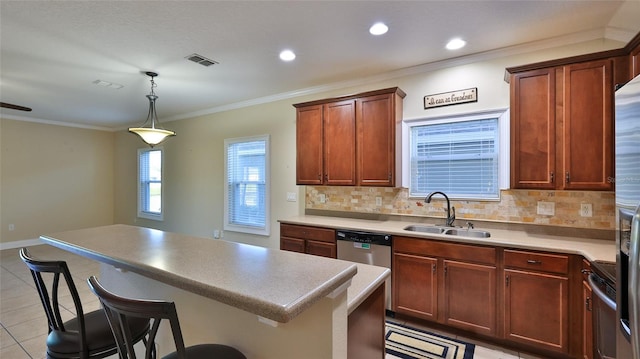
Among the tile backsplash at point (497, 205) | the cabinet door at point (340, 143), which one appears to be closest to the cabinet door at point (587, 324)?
the tile backsplash at point (497, 205)

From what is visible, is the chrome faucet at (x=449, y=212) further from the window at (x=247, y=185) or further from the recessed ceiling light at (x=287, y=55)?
the window at (x=247, y=185)

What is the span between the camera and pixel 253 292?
83cm

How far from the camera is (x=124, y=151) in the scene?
6957 mm

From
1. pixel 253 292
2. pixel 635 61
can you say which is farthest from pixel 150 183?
pixel 635 61

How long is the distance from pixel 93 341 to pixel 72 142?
7.11 m

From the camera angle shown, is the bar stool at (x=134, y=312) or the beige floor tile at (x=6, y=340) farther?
the beige floor tile at (x=6, y=340)

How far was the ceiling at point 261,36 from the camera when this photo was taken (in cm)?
217

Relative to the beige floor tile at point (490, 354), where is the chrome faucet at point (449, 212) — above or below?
above

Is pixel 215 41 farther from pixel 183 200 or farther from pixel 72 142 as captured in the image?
pixel 72 142

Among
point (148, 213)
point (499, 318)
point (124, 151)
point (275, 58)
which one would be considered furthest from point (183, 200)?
point (499, 318)

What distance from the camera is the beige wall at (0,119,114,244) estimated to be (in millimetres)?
5707

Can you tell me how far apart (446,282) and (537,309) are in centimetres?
66

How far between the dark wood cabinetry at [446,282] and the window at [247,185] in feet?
7.76

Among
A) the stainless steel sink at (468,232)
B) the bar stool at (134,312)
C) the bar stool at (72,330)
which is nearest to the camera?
the bar stool at (134,312)
